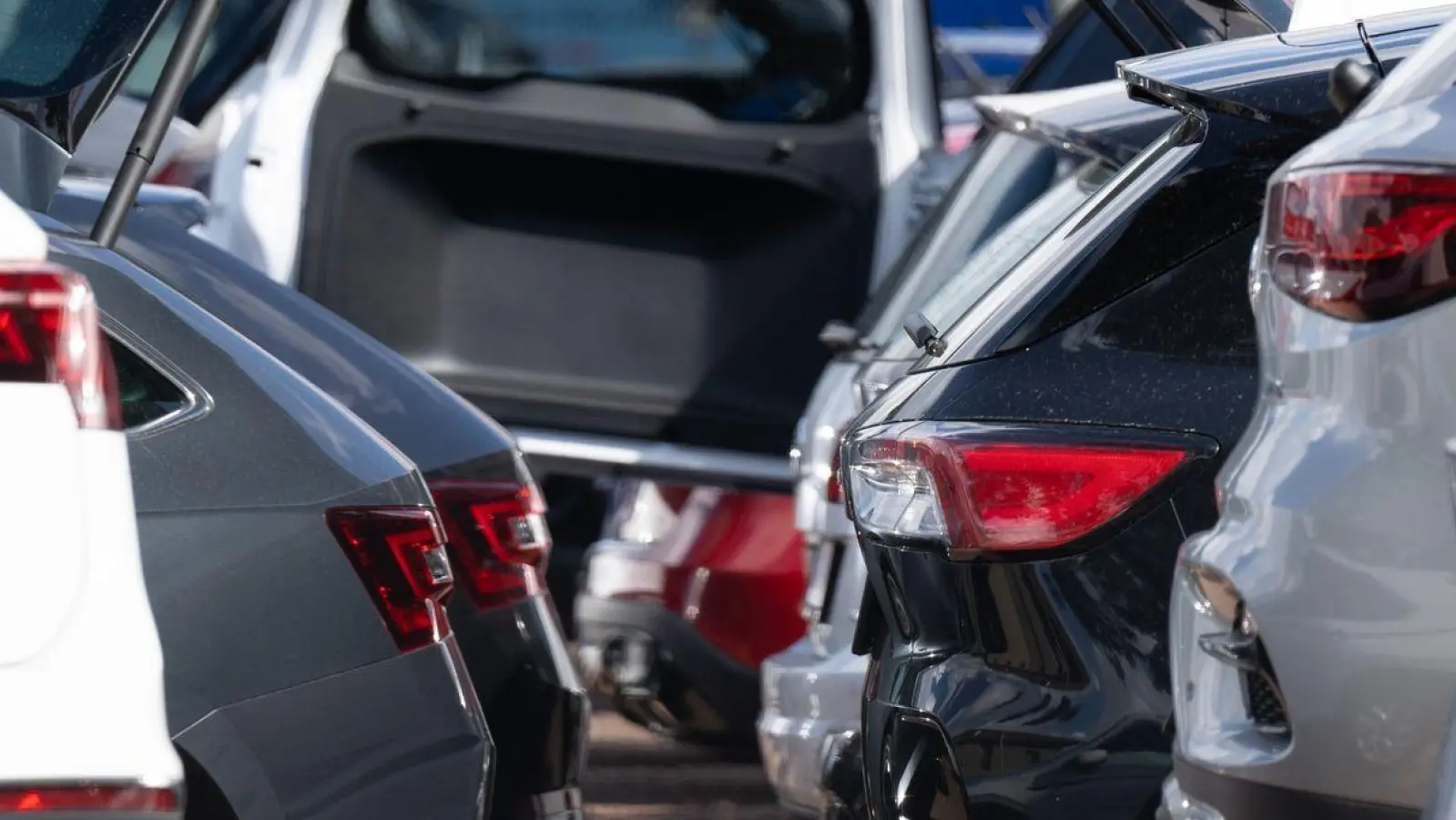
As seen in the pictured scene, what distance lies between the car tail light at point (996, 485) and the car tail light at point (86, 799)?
4.13ft

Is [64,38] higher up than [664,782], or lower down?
higher up

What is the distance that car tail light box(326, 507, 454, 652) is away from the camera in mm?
3789

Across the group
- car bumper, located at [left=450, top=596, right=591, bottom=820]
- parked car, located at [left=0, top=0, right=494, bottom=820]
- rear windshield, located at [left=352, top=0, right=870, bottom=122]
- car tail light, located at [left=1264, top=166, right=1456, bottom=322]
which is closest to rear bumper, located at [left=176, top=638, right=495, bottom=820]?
parked car, located at [left=0, top=0, right=494, bottom=820]

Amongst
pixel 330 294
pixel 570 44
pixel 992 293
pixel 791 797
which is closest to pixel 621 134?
pixel 570 44

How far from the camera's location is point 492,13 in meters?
7.42

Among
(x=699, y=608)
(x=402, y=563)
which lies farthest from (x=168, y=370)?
(x=699, y=608)

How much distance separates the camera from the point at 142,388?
366 cm

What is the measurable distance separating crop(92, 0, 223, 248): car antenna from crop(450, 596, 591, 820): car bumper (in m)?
0.74

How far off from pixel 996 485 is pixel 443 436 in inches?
42.6

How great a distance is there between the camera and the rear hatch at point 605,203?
7.35 meters

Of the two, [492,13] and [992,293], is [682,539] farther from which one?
[992,293]

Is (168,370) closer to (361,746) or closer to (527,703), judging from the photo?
(361,746)

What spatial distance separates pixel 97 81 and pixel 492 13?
3817 millimetres

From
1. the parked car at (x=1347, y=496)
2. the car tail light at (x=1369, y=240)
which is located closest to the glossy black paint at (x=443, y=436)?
the parked car at (x=1347, y=496)
